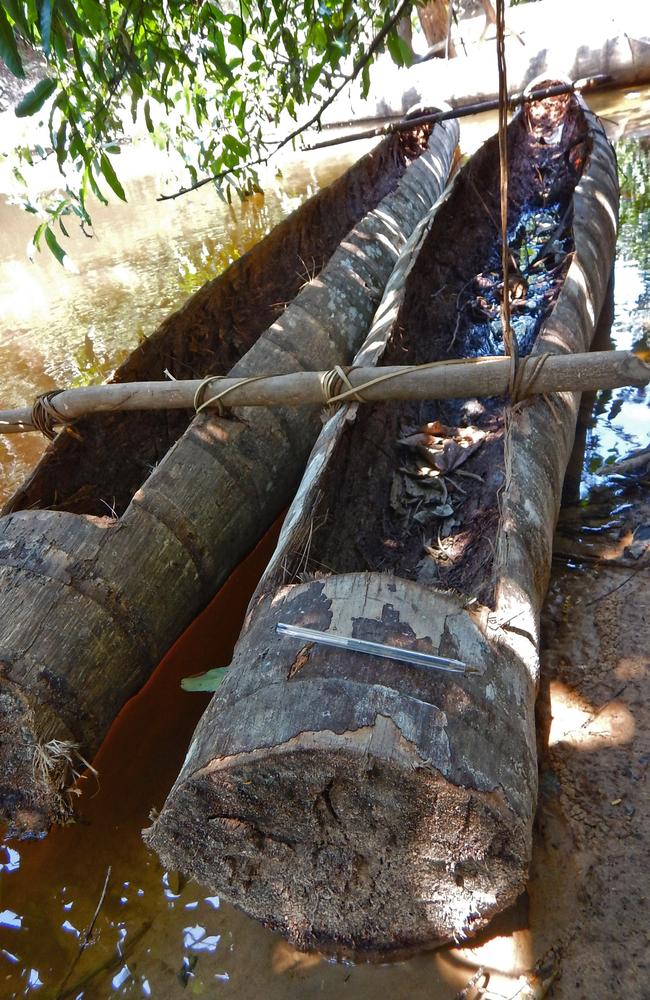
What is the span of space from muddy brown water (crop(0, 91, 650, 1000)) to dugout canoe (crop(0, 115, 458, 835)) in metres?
0.24

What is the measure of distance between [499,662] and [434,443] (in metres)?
1.73

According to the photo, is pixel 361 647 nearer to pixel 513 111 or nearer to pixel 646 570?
pixel 646 570

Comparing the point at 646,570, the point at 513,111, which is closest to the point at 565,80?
the point at 513,111

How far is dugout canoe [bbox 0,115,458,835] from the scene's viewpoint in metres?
2.42

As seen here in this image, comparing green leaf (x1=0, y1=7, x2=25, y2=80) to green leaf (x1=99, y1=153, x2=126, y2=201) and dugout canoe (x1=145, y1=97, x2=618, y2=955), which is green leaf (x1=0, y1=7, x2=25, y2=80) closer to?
green leaf (x1=99, y1=153, x2=126, y2=201)

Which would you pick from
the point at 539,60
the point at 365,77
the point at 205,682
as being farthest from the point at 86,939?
the point at 539,60

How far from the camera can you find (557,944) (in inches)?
72.9

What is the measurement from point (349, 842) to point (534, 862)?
2.08ft

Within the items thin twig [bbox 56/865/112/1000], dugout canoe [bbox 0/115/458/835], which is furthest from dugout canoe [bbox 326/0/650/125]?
thin twig [bbox 56/865/112/1000]

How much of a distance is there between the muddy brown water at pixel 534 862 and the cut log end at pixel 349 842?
0.47 ft

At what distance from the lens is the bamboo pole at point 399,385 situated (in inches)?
101

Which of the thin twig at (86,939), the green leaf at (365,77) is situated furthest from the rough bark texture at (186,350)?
the green leaf at (365,77)

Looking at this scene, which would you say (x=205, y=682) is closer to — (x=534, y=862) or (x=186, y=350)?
(x=534, y=862)

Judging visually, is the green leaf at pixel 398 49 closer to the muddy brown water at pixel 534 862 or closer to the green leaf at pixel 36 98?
the green leaf at pixel 36 98
